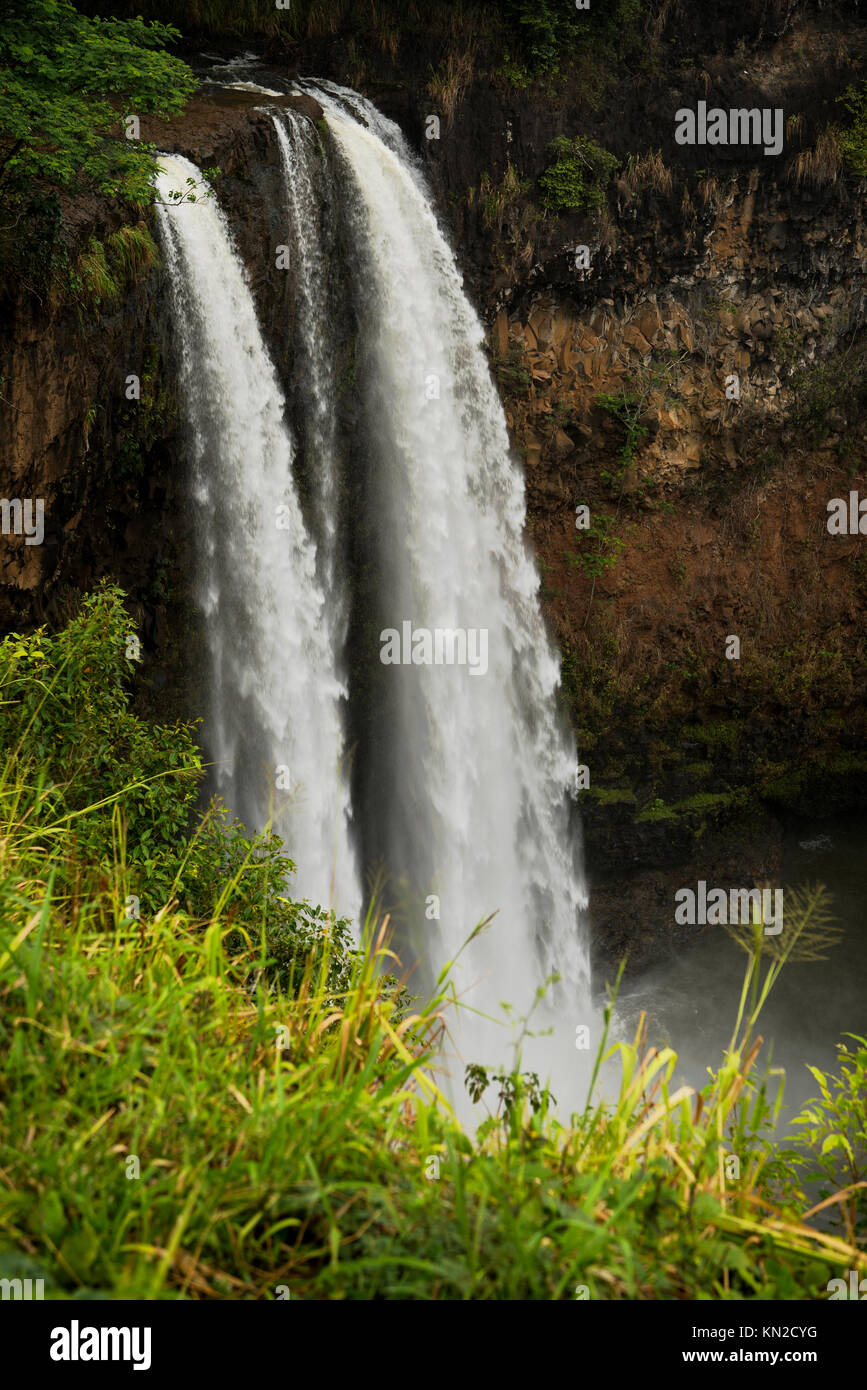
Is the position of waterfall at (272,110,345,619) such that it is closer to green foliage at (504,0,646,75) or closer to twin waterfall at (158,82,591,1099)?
twin waterfall at (158,82,591,1099)

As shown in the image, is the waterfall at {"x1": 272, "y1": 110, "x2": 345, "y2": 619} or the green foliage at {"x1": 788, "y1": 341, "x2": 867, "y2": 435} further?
the green foliage at {"x1": 788, "y1": 341, "x2": 867, "y2": 435}

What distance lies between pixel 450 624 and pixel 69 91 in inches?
266

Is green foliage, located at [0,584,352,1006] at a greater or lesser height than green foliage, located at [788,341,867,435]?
lesser

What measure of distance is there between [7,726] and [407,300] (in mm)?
8204

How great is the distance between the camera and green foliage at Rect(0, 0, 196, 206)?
689 cm

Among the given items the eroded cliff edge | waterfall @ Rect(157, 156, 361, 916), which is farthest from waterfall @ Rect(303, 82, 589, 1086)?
waterfall @ Rect(157, 156, 361, 916)

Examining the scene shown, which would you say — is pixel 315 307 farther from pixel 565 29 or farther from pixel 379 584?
pixel 565 29

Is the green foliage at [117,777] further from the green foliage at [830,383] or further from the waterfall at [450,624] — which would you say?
the green foliage at [830,383]

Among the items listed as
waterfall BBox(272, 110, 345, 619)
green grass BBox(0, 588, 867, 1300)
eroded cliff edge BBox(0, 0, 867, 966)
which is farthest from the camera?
eroded cliff edge BBox(0, 0, 867, 966)

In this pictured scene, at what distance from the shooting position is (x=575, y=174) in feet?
44.2

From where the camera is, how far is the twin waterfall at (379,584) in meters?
9.42

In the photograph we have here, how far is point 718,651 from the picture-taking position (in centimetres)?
1523

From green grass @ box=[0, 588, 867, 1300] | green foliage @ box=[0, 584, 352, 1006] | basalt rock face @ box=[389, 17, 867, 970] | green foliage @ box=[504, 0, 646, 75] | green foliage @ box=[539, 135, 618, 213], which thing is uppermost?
green foliage @ box=[504, 0, 646, 75]

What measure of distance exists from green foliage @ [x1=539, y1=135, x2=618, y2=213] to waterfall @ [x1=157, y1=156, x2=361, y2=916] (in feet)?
20.0
